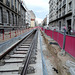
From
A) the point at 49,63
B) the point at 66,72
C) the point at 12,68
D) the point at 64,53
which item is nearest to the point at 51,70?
the point at 49,63

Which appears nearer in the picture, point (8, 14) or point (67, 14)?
point (8, 14)

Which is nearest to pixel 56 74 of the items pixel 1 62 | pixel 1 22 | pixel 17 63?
pixel 17 63

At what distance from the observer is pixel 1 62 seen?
4.18m

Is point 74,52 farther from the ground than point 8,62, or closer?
farther from the ground

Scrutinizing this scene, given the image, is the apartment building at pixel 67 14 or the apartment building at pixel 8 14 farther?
the apartment building at pixel 67 14

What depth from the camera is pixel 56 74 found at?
13.8 ft

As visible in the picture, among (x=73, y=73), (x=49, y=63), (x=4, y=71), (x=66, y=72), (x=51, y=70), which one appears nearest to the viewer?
(x=73, y=73)

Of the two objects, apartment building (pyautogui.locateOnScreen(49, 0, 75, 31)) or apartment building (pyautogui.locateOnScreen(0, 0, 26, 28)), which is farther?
apartment building (pyautogui.locateOnScreen(49, 0, 75, 31))

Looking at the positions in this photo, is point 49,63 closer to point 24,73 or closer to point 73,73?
point 24,73

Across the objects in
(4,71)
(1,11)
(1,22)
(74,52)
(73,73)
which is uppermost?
(1,11)

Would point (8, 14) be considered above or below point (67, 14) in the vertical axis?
below

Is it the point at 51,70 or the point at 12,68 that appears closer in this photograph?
the point at 12,68

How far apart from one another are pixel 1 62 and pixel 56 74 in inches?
110

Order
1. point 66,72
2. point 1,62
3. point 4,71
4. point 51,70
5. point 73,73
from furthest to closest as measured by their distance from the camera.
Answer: point 51,70, point 1,62, point 4,71, point 66,72, point 73,73
